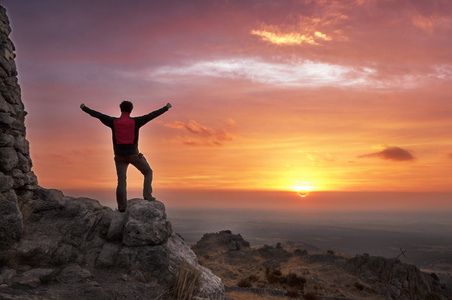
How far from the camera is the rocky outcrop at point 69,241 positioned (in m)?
8.15

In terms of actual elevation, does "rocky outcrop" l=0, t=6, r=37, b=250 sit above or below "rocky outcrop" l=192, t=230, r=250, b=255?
above

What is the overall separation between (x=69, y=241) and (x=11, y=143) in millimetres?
3718

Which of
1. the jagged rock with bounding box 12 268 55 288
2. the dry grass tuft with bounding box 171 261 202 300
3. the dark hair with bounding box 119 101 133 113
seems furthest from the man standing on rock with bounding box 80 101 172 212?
the dry grass tuft with bounding box 171 261 202 300

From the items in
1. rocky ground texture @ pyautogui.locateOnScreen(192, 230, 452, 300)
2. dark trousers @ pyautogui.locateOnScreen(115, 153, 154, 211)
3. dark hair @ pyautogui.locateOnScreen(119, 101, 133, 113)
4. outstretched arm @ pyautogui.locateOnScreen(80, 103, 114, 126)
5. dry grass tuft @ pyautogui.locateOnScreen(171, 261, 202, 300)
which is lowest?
rocky ground texture @ pyautogui.locateOnScreen(192, 230, 452, 300)

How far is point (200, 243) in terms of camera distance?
5812cm

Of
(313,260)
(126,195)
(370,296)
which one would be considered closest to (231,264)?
(313,260)

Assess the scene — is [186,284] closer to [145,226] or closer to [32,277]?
[145,226]

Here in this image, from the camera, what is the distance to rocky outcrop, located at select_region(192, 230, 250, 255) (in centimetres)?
5419

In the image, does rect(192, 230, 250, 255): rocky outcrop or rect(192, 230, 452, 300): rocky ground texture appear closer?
rect(192, 230, 452, 300): rocky ground texture

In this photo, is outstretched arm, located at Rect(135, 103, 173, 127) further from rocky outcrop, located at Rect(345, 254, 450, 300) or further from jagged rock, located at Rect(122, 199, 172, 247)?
rocky outcrop, located at Rect(345, 254, 450, 300)

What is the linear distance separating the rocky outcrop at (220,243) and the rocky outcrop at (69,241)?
143ft

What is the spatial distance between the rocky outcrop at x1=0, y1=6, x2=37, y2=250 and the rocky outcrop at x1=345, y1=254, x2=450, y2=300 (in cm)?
3588

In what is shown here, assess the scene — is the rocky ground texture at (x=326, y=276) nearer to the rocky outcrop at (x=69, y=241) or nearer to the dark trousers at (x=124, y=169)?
the dark trousers at (x=124, y=169)

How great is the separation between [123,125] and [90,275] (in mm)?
4465
